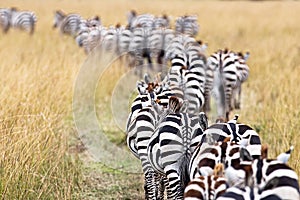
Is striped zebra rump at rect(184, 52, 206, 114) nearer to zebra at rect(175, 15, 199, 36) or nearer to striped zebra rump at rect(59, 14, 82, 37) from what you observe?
zebra at rect(175, 15, 199, 36)

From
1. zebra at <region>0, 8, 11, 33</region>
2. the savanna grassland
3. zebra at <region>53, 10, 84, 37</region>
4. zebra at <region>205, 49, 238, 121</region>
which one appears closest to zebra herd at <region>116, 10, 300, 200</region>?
the savanna grassland

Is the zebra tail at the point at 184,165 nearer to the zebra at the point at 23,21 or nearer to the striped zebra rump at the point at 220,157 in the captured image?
the striped zebra rump at the point at 220,157

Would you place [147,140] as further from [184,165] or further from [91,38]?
[91,38]

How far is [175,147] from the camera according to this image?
517 cm

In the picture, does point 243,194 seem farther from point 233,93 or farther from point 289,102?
point 233,93

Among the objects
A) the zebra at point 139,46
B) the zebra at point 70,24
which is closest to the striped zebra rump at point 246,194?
the zebra at point 139,46

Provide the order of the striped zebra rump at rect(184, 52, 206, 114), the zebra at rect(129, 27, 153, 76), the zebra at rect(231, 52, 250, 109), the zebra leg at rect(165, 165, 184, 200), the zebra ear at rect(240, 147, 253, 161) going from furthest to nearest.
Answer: the zebra at rect(129, 27, 153, 76)
the zebra at rect(231, 52, 250, 109)
the striped zebra rump at rect(184, 52, 206, 114)
the zebra leg at rect(165, 165, 184, 200)
the zebra ear at rect(240, 147, 253, 161)

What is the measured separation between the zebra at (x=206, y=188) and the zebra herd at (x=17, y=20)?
18.2m

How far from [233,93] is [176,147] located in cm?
599

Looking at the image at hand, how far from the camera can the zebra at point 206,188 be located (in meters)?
3.88

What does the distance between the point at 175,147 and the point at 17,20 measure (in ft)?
64.1

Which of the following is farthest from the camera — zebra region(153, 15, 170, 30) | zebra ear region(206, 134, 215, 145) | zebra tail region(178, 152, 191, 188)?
zebra region(153, 15, 170, 30)

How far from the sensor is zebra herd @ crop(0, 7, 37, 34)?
72.4 ft

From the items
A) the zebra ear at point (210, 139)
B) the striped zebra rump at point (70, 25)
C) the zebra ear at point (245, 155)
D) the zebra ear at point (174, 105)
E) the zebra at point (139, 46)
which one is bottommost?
the zebra ear at point (245, 155)
